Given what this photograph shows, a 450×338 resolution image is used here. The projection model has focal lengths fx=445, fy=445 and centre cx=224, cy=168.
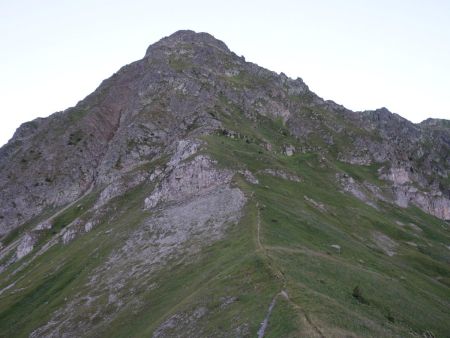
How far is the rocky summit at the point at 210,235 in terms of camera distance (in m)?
49.8

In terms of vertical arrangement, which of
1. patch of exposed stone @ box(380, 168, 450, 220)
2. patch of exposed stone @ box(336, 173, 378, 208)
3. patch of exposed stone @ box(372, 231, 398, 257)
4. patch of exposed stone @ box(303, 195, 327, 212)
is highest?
patch of exposed stone @ box(303, 195, 327, 212)

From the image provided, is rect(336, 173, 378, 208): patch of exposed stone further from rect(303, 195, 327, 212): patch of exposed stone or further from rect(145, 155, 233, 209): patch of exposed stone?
rect(145, 155, 233, 209): patch of exposed stone

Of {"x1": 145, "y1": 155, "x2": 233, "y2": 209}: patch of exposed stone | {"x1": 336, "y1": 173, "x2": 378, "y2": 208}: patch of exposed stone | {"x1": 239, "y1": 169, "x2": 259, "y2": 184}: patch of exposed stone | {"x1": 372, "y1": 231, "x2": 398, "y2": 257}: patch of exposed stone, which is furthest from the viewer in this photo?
{"x1": 336, "y1": 173, "x2": 378, "y2": 208}: patch of exposed stone

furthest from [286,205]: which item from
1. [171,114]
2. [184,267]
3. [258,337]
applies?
[171,114]

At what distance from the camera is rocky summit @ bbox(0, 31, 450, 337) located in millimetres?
49750

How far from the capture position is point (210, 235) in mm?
78000

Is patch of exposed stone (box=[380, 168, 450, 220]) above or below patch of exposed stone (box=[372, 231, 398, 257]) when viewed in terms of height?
below

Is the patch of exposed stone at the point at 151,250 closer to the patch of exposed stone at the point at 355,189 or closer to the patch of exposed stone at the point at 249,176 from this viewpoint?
the patch of exposed stone at the point at 249,176

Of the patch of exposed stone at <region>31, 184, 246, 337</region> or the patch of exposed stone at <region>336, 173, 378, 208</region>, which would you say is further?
the patch of exposed stone at <region>336, 173, 378, 208</region>

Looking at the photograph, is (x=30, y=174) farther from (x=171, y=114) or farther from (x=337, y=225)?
(x=337, y=225)

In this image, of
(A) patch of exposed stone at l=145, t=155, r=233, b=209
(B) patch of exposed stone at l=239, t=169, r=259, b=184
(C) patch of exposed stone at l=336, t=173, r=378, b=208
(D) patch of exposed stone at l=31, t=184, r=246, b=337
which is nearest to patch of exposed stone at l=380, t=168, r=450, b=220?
(C) patch of exposed stone at l=336, t=173, r=378, b=208

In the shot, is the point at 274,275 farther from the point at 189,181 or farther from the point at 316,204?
the point at 316,204

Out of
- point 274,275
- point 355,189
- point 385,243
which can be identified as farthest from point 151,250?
point 355,189

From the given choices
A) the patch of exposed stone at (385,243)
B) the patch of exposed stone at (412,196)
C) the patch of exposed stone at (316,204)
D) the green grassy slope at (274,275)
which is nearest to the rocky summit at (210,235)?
the green grassy slope at (274,275)
